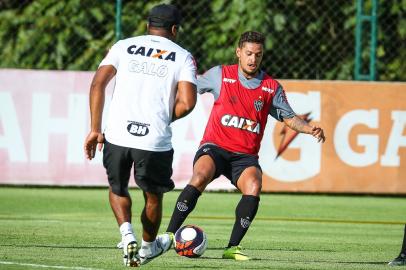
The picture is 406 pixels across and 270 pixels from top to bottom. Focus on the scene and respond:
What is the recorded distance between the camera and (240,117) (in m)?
10.6

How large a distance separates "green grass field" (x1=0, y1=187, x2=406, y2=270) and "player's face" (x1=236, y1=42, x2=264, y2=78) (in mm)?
1671

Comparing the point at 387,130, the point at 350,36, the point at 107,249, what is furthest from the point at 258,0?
the point at 107,249

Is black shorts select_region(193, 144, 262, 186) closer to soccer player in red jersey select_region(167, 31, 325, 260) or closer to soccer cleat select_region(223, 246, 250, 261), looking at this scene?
soccer player in red jersey select_region(167, 31, 325, 260)

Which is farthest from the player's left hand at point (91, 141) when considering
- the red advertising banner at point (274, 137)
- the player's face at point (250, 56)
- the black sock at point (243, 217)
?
the red advertising banner at point (274, 137)

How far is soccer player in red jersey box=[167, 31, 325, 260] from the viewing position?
1030 cm

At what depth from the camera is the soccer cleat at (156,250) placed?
8856mm

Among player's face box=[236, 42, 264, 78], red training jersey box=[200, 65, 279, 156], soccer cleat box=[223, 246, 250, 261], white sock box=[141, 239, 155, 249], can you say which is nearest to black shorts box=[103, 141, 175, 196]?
white sock box=[141, 239, 155, 249]

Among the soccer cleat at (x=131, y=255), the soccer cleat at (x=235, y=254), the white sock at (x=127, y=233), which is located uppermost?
the white sock at (x=127, y=233)

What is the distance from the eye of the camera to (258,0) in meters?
18.5

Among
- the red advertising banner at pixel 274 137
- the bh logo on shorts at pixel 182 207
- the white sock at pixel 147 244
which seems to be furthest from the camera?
the red advertising banner at pixel 274 137

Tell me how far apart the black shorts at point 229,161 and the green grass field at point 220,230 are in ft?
2.38

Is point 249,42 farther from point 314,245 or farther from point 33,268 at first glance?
point 33,268

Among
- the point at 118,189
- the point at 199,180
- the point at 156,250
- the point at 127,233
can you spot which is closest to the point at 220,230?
the point at 199,180

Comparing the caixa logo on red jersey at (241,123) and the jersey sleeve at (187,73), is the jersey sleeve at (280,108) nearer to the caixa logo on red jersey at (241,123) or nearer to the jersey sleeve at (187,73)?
the caixa logo on red jersey at (241,123)
